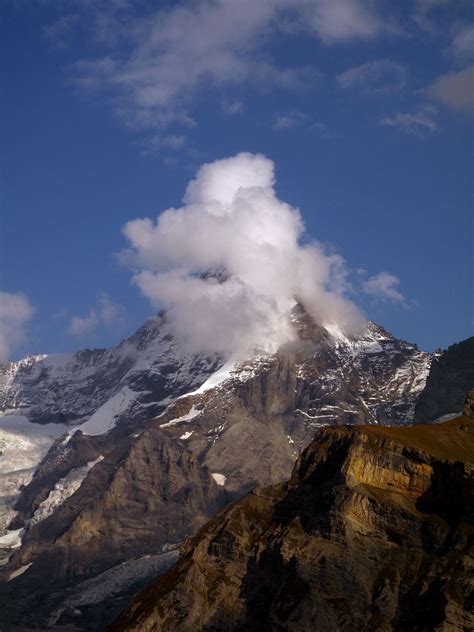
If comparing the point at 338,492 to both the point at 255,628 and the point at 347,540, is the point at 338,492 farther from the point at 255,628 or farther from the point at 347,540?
the point at 255,628

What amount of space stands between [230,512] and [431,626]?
34.0m

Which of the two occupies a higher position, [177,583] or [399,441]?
[399,441]

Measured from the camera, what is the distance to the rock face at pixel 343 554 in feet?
470

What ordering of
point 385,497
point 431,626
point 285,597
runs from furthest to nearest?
point 385,497 < point 285,597 < point 431,626

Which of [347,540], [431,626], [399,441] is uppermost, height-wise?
[399,441]

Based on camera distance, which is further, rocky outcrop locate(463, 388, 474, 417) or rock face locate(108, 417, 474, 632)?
rocky outcrop locate(463, 388, 474, 417)

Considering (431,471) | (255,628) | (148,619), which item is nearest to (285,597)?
(255,628)

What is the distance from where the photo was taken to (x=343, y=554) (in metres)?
149

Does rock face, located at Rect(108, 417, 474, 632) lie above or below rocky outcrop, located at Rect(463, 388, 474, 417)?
below

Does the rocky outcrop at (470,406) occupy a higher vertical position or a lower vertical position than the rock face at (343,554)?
higher

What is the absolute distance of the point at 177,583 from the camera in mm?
153375

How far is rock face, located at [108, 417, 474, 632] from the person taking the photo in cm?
14312

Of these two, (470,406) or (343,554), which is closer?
(343,554)

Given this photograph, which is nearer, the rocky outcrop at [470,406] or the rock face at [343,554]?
the rock face at [343,554]
